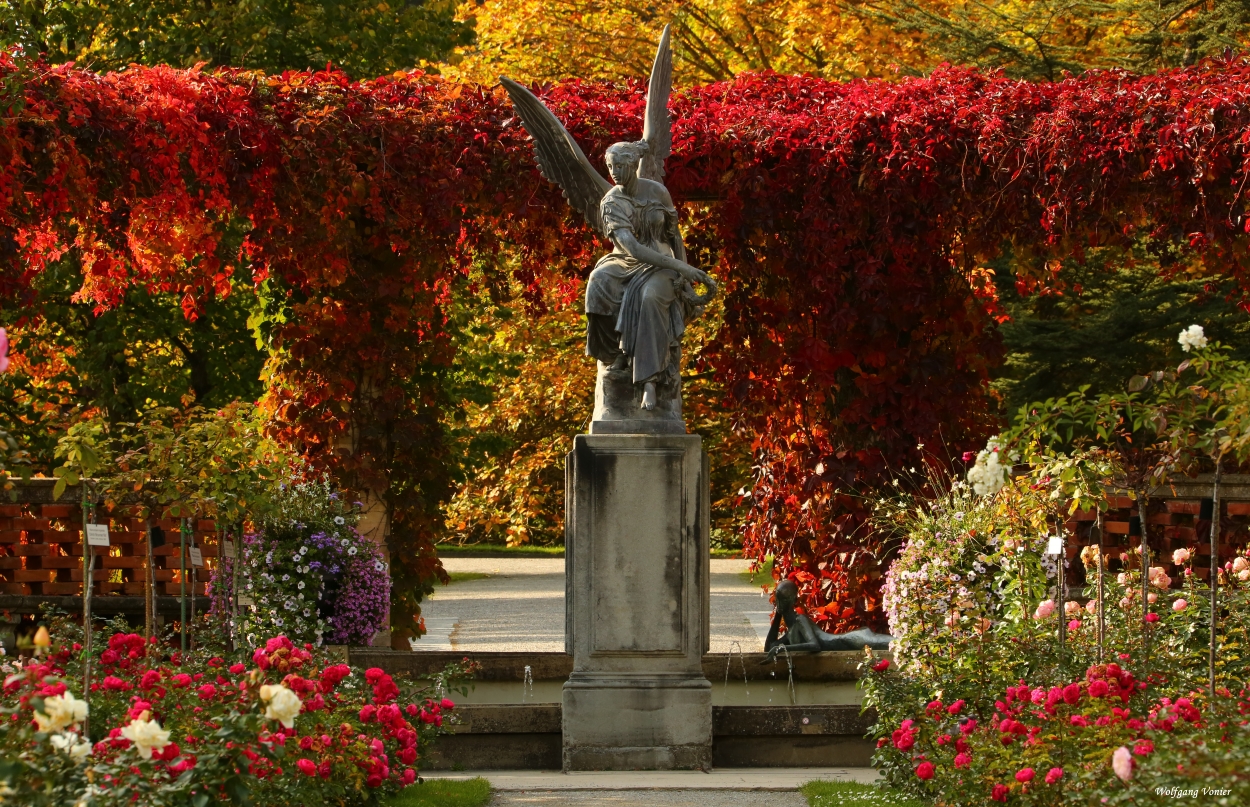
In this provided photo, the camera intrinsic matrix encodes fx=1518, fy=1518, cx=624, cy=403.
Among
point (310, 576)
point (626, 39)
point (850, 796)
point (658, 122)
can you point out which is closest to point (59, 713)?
point (850, 796)

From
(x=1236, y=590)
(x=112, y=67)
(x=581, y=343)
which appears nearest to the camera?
(x=1236, y=590)

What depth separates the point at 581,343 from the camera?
796 inches

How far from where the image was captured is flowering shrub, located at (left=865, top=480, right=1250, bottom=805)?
187 inches

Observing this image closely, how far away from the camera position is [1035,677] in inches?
257

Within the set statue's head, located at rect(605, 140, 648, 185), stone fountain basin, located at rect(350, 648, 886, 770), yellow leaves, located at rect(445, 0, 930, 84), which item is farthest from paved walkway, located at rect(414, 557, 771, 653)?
yellow leaves, located at rect(445, 0, 930, 84)

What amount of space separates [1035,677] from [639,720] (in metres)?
1.94

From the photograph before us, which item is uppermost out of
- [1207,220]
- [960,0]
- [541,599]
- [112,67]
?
[960,0]

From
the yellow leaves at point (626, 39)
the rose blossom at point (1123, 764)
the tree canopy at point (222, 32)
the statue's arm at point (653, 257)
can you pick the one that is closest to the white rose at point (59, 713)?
the rose blossom at point (1123, 764)

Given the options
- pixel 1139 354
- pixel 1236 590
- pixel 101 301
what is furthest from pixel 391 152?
pixel 1139 354

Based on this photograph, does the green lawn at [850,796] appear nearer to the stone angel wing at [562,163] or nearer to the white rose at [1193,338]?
the white rose at [1193,338]

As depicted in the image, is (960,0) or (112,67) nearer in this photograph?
(112,67)

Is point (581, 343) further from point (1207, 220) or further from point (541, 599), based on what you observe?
point (1207, 220)

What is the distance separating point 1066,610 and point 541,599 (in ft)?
37.1

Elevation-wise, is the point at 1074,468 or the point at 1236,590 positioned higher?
the point at 1074,468
